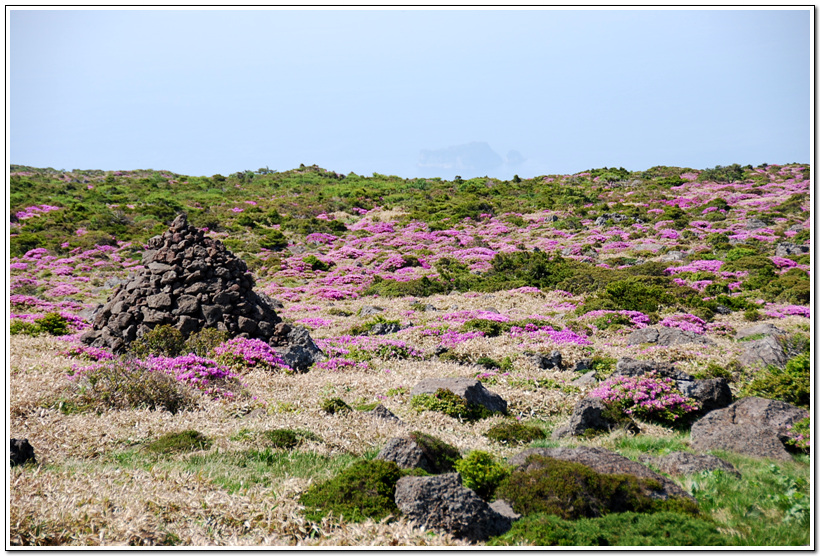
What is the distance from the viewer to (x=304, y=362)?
15.0 metres

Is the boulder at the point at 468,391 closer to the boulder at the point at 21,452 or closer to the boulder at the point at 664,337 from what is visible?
the boulder at the point at 21,452

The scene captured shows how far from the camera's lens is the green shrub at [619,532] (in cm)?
489

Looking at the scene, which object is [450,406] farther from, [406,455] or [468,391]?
[406,455]

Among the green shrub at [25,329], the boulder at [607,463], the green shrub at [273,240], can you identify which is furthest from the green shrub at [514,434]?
the green shrub at [273,240]

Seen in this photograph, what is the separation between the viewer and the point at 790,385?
1020 cm

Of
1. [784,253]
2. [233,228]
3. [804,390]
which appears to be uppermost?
[233,228]

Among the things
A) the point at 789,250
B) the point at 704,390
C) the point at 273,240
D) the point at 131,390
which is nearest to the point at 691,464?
the point at 704,390

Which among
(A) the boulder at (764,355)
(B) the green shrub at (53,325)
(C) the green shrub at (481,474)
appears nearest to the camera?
(C) the green shrub at (481,474)

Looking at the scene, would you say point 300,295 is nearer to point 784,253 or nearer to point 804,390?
point 804,390

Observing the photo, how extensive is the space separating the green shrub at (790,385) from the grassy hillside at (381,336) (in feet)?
0.16

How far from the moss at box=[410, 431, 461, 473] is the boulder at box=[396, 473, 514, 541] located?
128 cm
